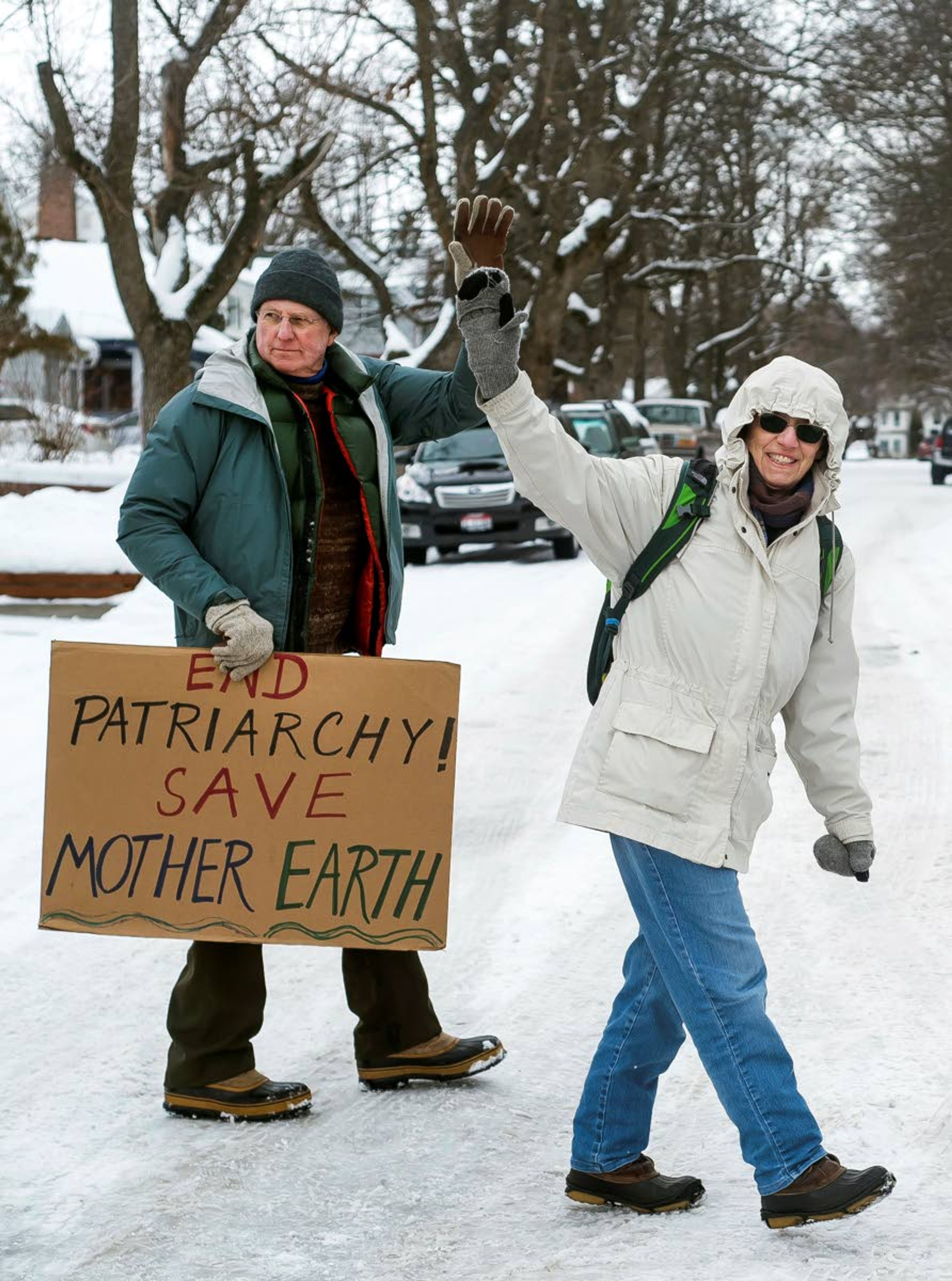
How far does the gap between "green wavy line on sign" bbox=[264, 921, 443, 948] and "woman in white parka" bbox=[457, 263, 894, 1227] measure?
70cm

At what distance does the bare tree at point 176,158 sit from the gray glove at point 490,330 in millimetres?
14548

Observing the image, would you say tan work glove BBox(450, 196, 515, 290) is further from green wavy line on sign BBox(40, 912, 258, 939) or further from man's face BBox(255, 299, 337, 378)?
green wavy line on sign BBox(40, 912, 258, 939)

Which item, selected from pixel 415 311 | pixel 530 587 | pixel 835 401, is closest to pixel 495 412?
pixel 835 401

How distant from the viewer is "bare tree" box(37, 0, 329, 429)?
56.0 feet

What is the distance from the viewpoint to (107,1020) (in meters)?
4.65

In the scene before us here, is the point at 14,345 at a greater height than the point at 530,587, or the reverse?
the point at 14,345

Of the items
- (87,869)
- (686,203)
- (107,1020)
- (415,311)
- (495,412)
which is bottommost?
(107,1020)

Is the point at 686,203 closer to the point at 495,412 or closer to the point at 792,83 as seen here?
the point at 792,83

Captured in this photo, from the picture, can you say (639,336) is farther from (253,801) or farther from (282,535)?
(253,801)

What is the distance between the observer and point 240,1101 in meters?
4.00

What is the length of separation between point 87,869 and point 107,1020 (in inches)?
35.9

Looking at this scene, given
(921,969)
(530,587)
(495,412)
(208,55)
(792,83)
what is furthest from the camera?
(792,83)

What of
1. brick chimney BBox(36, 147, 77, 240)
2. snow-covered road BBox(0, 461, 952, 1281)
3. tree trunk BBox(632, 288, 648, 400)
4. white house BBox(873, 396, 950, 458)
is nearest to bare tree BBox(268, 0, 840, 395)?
brick chimney BBox(36, 147, 77, 240)

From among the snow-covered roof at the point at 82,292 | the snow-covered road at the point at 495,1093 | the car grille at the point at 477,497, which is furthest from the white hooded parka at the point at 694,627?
the snow-covered roof at the point at 82,292
